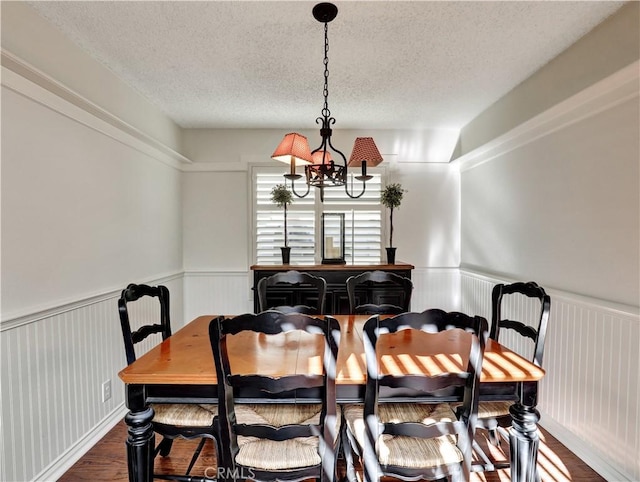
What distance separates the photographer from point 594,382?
6.86ft

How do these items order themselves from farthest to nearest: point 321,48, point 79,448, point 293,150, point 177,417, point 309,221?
point 309,221 < point 321,48 < point 79,448 < point 293,150 < point 177,417

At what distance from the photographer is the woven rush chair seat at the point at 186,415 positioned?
1.66 meters

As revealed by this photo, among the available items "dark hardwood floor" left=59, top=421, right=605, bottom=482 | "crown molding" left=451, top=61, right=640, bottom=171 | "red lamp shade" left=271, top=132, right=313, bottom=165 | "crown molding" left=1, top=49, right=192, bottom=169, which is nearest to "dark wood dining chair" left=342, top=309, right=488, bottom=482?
"dark hardwood floor" left=59, top=421, right=605, bottom=482

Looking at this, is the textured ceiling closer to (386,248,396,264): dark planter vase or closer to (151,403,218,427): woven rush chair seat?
(386,248,396,264): dark planter vase

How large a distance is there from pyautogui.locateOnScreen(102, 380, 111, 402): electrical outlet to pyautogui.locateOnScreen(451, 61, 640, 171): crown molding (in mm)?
3725

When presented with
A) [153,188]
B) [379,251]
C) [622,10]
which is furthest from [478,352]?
[153,188]

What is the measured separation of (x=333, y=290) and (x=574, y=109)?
233 centimetres

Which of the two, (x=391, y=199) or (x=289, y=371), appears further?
(x=391, y=199)

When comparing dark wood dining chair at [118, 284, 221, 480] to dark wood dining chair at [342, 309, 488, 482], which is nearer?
dark wood dining chair at [342, 309, 488, 482]

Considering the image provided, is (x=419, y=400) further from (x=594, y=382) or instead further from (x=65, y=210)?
(x=65, y=210)

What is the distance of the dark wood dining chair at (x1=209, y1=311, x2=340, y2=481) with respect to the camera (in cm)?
126

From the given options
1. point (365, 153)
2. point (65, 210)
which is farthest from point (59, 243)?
point (365, 153)

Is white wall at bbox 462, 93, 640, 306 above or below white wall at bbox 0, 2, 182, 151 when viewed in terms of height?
below

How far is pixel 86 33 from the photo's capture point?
216 centimetres
